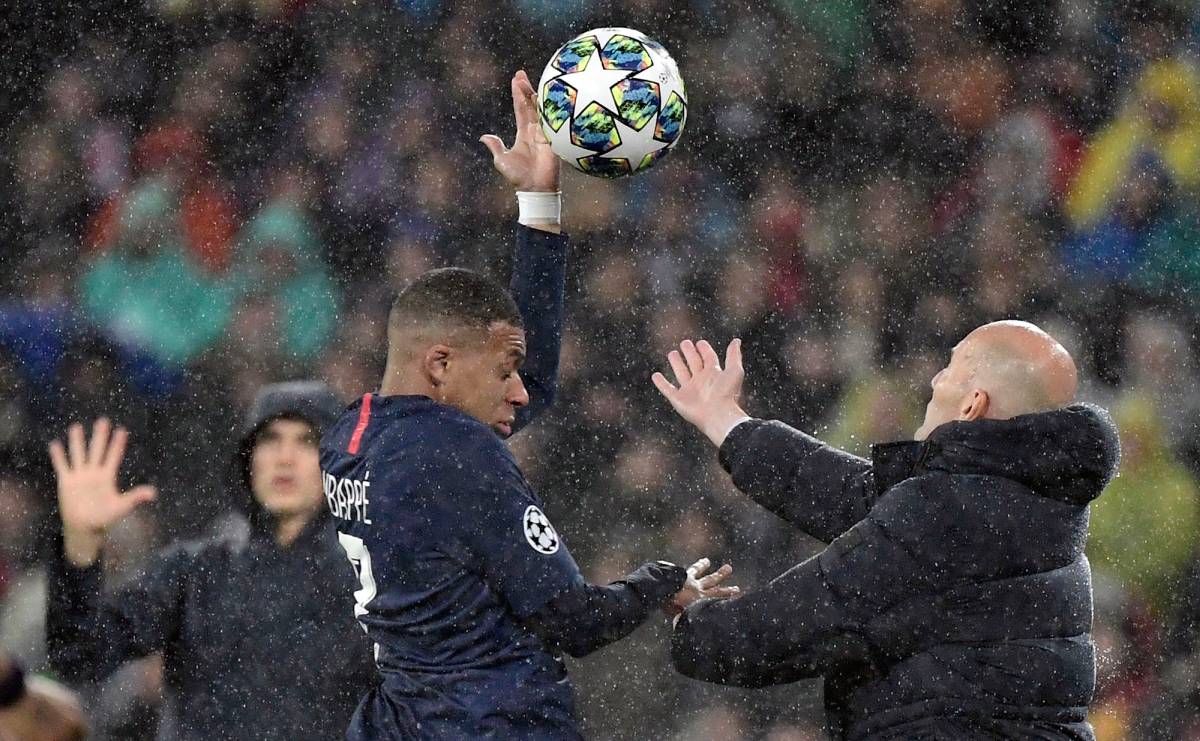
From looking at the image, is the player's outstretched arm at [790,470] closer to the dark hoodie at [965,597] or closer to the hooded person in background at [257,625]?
the dark hoodie at [965,597]

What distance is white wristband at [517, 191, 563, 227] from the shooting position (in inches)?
118

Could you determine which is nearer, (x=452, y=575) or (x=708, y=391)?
(x=452, y=575)

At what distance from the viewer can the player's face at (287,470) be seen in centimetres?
376

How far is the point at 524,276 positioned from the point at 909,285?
269cm

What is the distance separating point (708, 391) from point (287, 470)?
1.26 meters

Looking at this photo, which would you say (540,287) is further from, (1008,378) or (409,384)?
(1008,378)

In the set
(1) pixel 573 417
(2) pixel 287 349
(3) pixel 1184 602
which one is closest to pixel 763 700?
(1) pixel 573 417

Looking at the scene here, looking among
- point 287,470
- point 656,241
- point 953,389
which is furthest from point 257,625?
point 656,241

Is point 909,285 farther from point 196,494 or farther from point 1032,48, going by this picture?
point 196,494

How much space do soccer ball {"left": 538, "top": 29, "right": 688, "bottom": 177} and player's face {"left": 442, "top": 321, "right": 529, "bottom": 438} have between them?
704 millimetres

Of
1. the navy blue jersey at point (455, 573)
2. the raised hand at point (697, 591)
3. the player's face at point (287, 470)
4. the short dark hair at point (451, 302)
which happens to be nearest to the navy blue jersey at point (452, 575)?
the navy blue jersey at point (455, 573)

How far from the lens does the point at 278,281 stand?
527 cm

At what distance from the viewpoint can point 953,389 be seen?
2.66m

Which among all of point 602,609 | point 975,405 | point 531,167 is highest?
point 531,167
